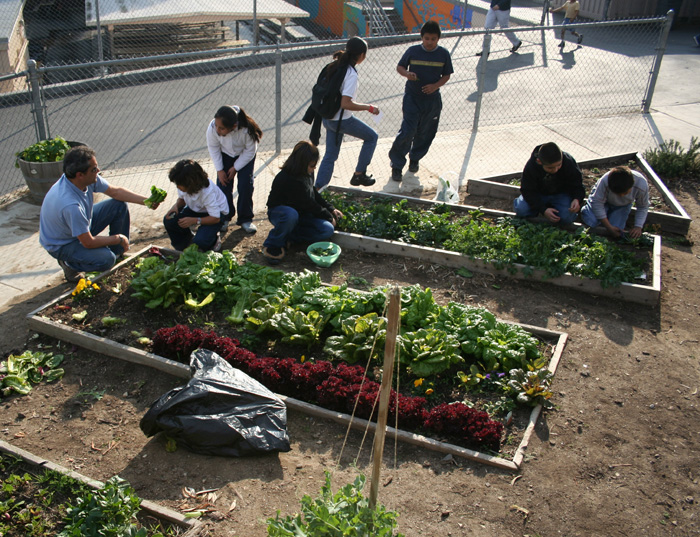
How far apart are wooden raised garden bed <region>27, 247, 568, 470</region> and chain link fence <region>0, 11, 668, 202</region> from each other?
3.51 m

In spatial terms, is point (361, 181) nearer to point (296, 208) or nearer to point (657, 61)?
point (296, 208)

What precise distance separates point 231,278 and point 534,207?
348 cm

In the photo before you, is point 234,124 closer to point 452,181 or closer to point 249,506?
point 452,181

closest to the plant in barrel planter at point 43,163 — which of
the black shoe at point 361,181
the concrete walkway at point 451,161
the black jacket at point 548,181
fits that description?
the concrete walkway at point 451,161

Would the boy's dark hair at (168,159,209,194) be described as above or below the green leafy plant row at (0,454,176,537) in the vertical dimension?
above

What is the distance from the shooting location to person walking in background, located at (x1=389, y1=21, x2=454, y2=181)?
791 centimetres

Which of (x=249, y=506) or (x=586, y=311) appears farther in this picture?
(x=586, y=311)

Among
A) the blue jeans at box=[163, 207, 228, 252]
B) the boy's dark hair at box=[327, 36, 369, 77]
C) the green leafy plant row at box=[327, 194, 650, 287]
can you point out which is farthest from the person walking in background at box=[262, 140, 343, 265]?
the boy's dark hair at box=[327, 36, 369, 77]

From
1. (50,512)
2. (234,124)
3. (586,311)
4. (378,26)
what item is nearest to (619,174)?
(586,311)

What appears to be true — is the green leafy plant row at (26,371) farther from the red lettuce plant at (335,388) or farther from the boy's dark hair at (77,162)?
the boy's dark hair at (77,162)

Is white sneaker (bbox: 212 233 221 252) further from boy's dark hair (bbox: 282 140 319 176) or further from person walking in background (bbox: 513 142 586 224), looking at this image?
person walking in background (bbox: 513 142 586 224)

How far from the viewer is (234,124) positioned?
21.0ft

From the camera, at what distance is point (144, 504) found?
372 cm

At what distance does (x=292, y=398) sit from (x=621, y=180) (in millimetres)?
4066
